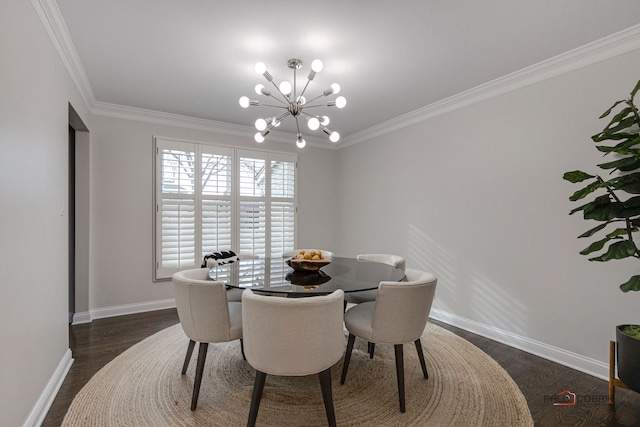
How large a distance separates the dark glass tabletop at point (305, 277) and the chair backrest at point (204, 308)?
12cm

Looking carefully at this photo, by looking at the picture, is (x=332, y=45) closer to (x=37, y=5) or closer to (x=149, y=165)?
(x=37, y=5)

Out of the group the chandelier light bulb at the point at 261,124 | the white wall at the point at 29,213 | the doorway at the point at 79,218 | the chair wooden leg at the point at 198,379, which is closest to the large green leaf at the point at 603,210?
the chandelier light bulb at the point at 261,124

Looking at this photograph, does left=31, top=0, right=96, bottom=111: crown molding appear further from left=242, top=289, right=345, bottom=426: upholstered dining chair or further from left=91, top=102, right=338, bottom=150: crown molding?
left=242, top=289, right=345, bottom=426: upholstered dining chair

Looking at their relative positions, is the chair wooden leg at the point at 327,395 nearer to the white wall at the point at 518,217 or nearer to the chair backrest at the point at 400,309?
the chair backrest at the point at 400,309

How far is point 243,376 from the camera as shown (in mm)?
2357

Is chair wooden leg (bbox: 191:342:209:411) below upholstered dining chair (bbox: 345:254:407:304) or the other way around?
below

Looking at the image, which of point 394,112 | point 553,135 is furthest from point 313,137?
point 553,135

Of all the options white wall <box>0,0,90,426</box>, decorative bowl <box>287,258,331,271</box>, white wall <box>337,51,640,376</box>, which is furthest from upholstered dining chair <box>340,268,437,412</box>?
white wall <box>0,0,90,426</box>

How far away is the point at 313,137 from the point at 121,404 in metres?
4.11

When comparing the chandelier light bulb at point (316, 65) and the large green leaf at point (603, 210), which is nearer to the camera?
the large green leaf at point (603, 210)

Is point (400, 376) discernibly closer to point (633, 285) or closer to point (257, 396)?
point (257, 396)

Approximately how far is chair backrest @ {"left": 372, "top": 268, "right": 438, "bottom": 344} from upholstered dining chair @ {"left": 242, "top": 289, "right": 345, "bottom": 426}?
394 mm

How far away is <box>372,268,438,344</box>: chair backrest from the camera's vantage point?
6.31 ft

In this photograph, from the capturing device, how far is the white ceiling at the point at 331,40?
6.51 feet
